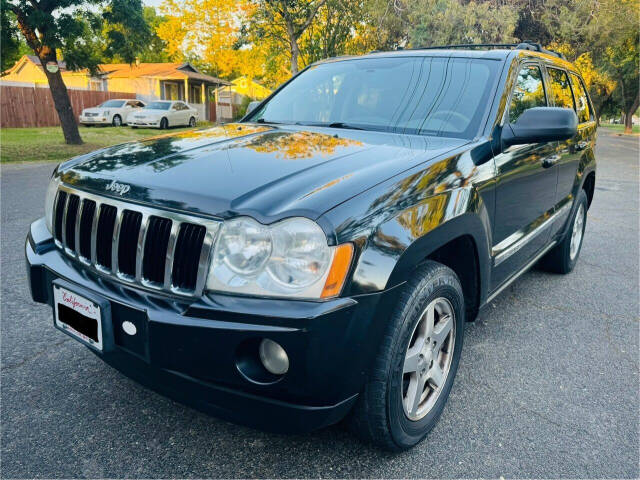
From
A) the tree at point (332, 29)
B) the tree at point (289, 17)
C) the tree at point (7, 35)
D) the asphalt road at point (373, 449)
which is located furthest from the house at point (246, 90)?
the asphalt road at point (373, 449)

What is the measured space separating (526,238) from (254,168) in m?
1.90

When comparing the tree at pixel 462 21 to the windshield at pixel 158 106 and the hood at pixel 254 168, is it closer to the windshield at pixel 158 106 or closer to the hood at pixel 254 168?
the windshield at pixel 158 106

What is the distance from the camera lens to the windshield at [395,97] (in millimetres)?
2826

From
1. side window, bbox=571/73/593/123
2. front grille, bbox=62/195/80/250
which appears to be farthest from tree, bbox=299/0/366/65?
front grille, bbox=62/195/80/250

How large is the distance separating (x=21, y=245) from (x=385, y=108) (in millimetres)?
3831

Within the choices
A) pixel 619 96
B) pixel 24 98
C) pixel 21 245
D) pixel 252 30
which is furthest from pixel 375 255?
pixel 619 96

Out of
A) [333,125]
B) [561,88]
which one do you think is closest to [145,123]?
[561,88]

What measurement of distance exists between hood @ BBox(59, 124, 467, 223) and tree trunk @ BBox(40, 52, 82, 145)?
1379 cm

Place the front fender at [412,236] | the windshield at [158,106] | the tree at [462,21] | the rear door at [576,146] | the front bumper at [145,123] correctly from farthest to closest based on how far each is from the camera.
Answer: the windshield at [158,106] < the front bumper at [145,123] < the tree at [462,21] < the rear door at [576,146] < the front fender at [412,236]

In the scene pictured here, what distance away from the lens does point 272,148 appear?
2.44 m

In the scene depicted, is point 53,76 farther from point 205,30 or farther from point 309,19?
point 205,30

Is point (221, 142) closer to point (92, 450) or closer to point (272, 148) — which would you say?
point (272, 148)

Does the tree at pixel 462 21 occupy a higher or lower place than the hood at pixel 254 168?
higher

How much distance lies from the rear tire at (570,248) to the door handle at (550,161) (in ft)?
3.28
